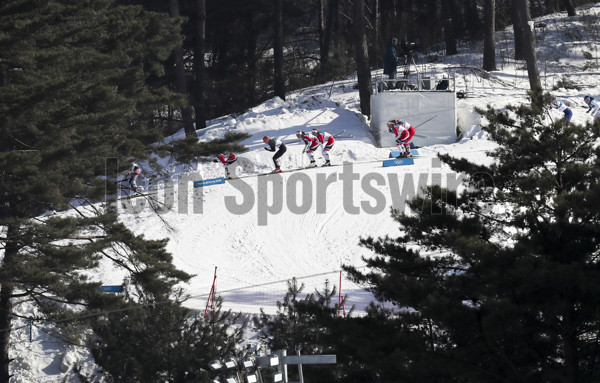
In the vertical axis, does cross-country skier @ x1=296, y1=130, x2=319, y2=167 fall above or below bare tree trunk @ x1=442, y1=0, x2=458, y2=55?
below

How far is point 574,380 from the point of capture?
12219mm

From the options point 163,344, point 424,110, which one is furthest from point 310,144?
point 163,344

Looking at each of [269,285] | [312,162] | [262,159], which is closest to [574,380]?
[269,285]

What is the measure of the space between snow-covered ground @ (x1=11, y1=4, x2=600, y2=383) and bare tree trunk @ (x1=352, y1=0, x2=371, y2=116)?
79 cm

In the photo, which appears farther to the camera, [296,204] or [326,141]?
[326,141]

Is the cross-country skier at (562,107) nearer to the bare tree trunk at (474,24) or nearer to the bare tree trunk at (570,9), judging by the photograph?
the bare tree trunk at (474,24)

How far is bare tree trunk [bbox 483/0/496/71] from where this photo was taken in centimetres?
3762

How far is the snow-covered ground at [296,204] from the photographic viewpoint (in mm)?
21566

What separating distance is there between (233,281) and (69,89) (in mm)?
6004

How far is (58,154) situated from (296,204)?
878 centimetres

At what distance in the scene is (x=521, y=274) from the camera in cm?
1276

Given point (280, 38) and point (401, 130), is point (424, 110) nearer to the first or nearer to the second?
point (401, 130)

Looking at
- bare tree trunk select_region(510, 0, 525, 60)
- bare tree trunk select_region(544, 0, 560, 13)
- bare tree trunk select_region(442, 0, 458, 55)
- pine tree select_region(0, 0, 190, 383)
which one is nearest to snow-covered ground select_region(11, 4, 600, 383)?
bare tree trunk select_region(510, 0, 525, 60)

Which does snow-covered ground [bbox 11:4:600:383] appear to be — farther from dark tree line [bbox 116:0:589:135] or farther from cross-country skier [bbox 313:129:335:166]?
dark tree line [bbox 116:0:589:135]
